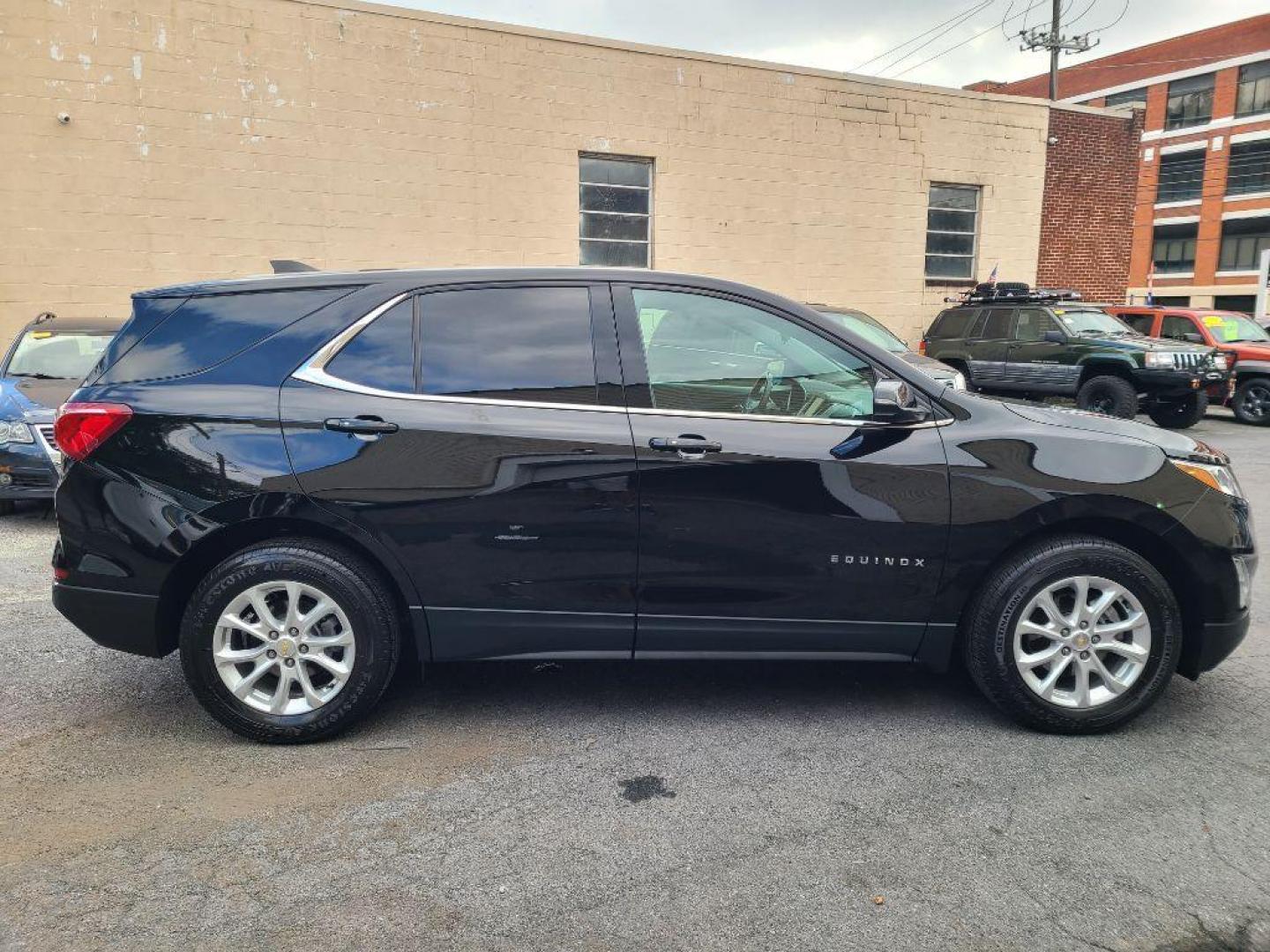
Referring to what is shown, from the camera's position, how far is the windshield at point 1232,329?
14.8m

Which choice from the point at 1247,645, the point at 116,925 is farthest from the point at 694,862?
the point at 1247,645

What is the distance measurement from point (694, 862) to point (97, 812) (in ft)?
6.31

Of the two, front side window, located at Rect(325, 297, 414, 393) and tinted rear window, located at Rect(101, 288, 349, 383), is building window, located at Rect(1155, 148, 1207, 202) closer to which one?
front side window, located at Rect(325, 297, 414, 393)

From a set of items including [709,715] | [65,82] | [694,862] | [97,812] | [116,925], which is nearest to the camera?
[116,925]

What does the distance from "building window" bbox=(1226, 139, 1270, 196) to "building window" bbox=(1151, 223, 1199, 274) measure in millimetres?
2511

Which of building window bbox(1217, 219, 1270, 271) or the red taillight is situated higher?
building window bbox(1217, 219, 1270, 271)

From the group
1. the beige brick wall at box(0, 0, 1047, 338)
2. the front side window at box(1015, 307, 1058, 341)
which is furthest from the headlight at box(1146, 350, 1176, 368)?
the beige brick wall at box(0, 0, 1047, 338)

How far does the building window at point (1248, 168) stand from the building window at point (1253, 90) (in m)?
1.59

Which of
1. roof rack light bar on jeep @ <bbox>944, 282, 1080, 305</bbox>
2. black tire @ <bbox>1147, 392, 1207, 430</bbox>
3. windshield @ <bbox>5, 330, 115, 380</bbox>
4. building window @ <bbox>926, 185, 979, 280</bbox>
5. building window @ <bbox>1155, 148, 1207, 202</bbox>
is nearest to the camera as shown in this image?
windshield @ <bbox>5, 330, 115, 380</bbox>

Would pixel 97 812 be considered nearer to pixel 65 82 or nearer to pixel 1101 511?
pixel 1101 511

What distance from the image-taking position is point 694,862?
2.71 m

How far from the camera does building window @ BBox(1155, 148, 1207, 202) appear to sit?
4569cm

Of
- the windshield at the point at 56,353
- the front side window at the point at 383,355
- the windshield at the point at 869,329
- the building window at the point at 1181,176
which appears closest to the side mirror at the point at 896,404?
the front side window at the point at 383,355

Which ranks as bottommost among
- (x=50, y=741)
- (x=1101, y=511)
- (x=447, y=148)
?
(x=50, y=741)
